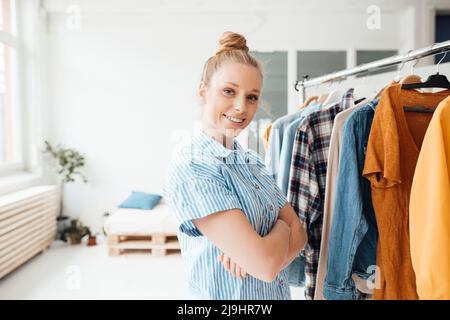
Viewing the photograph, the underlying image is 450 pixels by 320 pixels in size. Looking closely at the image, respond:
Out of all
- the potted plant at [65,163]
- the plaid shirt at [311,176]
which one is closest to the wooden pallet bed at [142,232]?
the potted plant at [65,163]

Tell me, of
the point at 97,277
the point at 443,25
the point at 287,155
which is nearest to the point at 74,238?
the point at 97,277

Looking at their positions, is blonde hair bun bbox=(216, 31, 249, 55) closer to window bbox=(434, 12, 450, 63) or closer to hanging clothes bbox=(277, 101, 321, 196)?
hanging clothes bbox=(277, 101, 321, 196)

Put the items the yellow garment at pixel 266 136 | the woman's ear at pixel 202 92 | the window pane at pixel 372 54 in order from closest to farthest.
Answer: the woman's ear at pixel 202 92
the yellow garment at pixel 266 136
the window pane at pixel 372 54

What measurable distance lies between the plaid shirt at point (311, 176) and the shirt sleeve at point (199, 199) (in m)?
0.50

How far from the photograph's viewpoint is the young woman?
589mm

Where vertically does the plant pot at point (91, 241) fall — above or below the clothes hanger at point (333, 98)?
below

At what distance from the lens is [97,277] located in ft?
8.09

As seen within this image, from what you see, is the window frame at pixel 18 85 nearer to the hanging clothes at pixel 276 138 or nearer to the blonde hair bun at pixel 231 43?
the hanging clothes at pixel 276 138

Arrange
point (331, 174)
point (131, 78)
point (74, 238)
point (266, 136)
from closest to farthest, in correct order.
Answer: point (331, 174), point (266, 136), point (74, 238), point (131, 78)

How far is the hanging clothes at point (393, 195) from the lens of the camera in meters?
0.89

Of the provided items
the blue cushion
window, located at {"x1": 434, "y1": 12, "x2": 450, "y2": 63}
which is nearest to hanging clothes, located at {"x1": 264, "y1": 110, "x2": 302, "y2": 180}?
the blue cushion

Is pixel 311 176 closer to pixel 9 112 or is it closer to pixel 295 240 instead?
pixel 295 240

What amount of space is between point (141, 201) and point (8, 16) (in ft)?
5.88

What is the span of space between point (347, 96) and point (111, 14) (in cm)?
277
